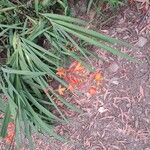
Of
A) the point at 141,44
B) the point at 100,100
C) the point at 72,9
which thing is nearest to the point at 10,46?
the point at 72,9

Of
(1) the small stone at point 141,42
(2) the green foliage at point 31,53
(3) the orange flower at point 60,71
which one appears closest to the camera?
(2) the green foliage at point 31,53

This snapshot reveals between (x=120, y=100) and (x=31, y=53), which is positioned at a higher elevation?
(x=31, y=53)

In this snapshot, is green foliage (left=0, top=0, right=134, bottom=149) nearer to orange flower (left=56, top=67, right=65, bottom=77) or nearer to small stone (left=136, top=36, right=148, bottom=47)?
orange flower (left=56, top=67, right=65, bottom=77)

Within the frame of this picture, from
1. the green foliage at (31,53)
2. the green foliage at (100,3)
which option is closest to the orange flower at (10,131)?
the green foliage at (31,53)

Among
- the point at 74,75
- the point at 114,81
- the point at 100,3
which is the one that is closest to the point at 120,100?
the point at 114,81

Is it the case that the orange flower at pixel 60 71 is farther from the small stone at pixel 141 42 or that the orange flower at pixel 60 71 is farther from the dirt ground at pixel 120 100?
the small stone at pixel 141 42

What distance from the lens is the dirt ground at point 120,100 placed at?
2.01 metres

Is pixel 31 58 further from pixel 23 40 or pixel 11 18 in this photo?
pixel 11 18

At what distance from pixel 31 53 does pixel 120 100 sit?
2.00ft

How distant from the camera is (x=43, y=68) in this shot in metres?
1.83

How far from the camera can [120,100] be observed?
206 cm

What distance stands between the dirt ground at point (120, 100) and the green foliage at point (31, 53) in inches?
8.0

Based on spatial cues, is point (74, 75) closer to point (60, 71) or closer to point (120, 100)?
point (60, 71)

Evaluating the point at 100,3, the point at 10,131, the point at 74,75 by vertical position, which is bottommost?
the point at 10,131
